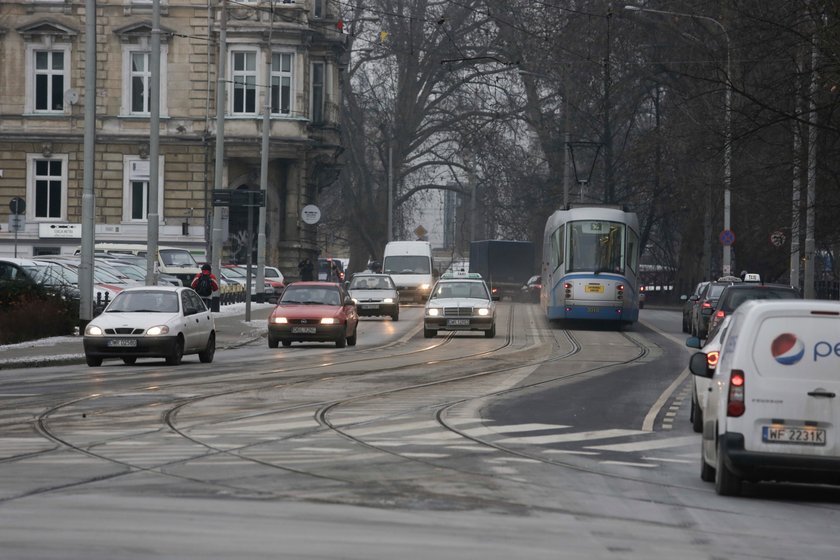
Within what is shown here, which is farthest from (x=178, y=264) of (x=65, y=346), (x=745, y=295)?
(x=745, y=295)

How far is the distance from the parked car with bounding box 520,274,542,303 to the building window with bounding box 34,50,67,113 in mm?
23443

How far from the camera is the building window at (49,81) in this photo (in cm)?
6800

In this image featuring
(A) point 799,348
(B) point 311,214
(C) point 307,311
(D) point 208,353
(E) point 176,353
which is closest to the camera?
(A) point 799,348

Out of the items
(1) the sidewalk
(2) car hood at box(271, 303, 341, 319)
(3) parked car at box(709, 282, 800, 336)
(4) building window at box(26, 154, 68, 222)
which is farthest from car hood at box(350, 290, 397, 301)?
(4) building window at box(26, 154, 68, 222)

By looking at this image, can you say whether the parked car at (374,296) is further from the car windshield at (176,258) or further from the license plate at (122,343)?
the license plate at (122,343)

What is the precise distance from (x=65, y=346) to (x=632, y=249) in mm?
17064

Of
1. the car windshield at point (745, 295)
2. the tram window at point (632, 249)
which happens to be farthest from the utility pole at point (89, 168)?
the tram window at point (632, 249)

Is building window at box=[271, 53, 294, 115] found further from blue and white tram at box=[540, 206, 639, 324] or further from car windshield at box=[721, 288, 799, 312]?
car windshield at box=[721, 288, 799, 312]

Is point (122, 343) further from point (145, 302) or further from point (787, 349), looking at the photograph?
point (787, 349)

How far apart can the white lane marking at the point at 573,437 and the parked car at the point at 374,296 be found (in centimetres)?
3297

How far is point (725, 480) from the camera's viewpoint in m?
12.0

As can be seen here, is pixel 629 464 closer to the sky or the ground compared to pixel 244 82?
closer to the ground

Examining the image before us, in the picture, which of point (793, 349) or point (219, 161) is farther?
point (219, 161)

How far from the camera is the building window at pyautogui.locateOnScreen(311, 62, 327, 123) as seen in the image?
7119 cm
